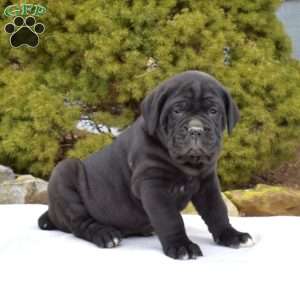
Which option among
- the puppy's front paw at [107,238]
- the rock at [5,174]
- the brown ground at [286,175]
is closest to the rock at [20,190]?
the rock at [5,174]

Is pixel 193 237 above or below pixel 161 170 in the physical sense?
below

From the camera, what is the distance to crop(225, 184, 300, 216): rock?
5.78 meters

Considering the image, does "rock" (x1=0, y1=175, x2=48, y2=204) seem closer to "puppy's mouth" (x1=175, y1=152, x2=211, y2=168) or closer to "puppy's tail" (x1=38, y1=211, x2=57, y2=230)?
"puppy's tail" (x1=38, y1=211, x2=57, y2=230)

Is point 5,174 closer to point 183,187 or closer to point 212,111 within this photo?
point 183,187

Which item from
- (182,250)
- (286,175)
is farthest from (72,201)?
(286,175)

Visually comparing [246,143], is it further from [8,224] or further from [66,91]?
[8,224]

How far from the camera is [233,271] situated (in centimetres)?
311

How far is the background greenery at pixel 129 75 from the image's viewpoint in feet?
20.0

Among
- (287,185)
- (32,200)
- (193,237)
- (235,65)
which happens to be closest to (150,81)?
(235,65)

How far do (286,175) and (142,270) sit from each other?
4.30 m

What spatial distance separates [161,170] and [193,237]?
632mm

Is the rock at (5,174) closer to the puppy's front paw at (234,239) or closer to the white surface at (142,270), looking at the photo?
the white surface at (142,270)

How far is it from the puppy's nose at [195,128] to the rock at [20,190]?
3013 millimetres

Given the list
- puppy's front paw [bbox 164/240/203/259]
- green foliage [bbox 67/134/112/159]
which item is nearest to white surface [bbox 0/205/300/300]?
puppy's front paw [bbox 164/240/203/259]
